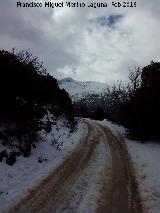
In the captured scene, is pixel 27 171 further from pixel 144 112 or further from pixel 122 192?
pixel 144 112

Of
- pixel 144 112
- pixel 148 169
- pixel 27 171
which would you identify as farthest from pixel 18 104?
pixel 144 112

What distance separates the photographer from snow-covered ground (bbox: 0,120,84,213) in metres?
10.9

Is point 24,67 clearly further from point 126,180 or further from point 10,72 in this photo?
point 126,180

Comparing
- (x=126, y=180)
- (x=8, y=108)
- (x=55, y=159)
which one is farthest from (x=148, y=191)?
(x=8, y=108)

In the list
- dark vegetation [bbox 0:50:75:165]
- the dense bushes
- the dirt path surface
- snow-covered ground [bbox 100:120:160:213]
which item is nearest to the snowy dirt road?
the dirt path surface

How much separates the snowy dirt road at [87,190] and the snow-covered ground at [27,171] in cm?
36

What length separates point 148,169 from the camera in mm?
16203

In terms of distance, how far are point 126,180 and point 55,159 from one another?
547 cm

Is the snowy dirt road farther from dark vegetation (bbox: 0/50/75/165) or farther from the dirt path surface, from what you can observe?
dark vegetation (bbox: 0/50/75/165)

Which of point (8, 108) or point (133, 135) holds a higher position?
point (8, 108)

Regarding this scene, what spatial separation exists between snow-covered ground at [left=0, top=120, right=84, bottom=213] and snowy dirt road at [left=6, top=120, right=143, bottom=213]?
0.36m

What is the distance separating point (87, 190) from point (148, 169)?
212 inches

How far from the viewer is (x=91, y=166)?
16.3 metres

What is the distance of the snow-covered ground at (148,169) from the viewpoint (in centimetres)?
1099
